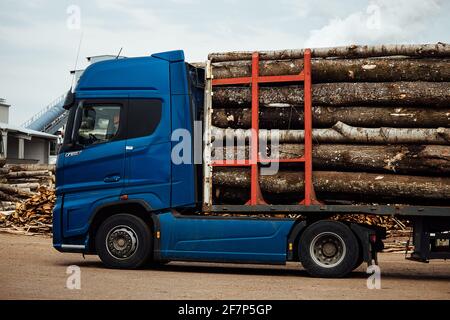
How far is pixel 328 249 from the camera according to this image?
12.6m

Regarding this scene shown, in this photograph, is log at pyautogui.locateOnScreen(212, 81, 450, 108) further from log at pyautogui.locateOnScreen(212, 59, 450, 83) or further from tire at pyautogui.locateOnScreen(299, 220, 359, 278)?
tire at pyautogui.locateOnScreen(299, 220, 359, 278)

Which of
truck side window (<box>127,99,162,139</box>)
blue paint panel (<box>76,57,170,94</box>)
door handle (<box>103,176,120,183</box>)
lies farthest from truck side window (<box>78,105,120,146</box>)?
door handle (<box>103,176,120,183</box>)

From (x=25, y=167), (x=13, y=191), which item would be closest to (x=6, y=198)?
(x=13, y=191)

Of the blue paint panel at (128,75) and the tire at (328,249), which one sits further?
the blue paint panel at (128,75)

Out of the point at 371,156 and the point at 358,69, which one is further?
the point at 358,69

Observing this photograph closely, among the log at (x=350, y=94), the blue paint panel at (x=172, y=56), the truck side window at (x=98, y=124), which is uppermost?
the blue paint panel at (x=172, y=56)

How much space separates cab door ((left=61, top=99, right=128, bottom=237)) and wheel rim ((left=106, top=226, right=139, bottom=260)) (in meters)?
0.52

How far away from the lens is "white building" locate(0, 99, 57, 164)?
5031cm

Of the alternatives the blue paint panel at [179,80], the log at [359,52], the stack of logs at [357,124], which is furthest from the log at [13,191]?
the log at [359,52]

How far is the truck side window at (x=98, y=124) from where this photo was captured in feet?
44.0

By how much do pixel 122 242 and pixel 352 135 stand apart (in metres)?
4.38

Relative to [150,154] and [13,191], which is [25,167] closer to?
[13,191]

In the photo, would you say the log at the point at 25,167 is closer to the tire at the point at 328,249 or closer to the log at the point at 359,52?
the log at the point at 359,52
